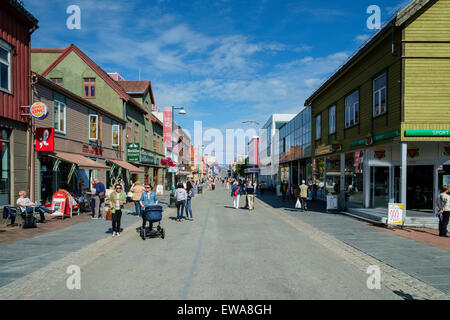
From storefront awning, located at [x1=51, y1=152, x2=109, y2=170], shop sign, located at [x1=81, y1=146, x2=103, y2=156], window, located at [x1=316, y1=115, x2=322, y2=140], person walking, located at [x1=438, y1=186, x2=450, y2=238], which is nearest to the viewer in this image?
person walking, located at [x1=438, y1=186, x2=450, y2=238]

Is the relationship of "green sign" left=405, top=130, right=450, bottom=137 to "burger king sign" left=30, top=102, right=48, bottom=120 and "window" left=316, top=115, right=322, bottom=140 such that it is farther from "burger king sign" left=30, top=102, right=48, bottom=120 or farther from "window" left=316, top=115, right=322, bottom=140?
"burger king sign" left=30, top=102, right=48, bottom=120

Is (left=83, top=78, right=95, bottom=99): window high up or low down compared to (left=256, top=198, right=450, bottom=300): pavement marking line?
up

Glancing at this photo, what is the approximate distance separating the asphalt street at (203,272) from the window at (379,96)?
841 cm

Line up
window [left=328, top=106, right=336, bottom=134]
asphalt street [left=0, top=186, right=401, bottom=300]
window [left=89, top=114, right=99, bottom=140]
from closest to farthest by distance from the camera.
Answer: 1. asphalt street [left=0, top=186, right=401, bottom=300]
2. window [left=89, top=114, right=99, bottom=140]
3. window [left=328, top=106, right=336, bottom=134]

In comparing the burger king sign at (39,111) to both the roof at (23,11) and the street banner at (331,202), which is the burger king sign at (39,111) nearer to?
the roof at (23,11)

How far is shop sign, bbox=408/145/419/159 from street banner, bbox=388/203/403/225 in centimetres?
354

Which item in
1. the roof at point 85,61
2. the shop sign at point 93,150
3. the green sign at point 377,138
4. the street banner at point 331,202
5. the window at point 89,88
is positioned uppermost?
the roof at point 85,61

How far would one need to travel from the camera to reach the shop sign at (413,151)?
14.6 m

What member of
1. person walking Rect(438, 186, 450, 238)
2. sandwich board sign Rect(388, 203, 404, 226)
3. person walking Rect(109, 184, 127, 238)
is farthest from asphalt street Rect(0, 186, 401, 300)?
person walking Rect(438, 186, 450, 238)

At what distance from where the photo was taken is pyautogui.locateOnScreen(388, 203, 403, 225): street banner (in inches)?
488

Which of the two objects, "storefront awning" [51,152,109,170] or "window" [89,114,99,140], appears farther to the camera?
"window" [89,114,99,140]

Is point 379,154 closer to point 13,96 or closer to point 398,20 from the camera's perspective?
point 398,20

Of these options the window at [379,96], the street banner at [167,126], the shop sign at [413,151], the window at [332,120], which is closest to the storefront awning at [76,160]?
the window at [379,96]

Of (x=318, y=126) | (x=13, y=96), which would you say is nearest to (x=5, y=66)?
(x=13, y=96)
